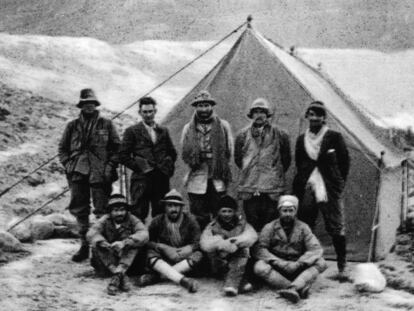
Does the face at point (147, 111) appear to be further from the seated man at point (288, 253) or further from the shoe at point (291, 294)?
the shoe at point (291, 294)

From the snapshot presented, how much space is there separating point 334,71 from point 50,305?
53.3ft

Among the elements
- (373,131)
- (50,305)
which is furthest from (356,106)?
(50,305)

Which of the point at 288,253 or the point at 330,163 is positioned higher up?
→ the point at 330,163

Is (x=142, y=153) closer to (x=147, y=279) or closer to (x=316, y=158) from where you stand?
(x=147, y=279)

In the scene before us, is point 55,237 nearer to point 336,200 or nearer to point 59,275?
point 59,275

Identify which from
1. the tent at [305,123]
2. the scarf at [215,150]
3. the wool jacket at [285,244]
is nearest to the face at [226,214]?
the wool jacket at [285,244]

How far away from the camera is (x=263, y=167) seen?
514 centimetres

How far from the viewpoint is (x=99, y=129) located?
17.9ft

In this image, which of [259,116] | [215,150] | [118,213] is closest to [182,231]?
[118,213]

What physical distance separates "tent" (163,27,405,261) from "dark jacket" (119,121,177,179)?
3.29ft

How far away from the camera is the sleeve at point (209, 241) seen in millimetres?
4773

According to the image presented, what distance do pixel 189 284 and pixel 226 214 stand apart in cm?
63

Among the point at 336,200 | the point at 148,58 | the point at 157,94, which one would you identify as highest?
the point at 148,58

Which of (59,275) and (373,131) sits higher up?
(373,131)
